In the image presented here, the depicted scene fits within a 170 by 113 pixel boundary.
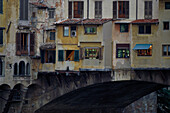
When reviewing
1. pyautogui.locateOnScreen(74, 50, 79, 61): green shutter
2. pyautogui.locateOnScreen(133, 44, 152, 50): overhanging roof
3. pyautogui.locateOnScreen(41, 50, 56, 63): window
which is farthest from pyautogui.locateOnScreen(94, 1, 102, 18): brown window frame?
pyautogui.locateOnScreen(41, 50, 56, 63): window

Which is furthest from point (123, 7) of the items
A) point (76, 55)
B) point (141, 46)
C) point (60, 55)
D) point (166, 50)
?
point (60, 55)

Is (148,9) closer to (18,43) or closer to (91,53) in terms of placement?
(91,53)

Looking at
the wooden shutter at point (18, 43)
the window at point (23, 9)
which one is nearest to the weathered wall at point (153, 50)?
the window at point (23, 9)

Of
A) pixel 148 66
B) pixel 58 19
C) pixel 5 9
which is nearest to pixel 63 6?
pixel 58 19

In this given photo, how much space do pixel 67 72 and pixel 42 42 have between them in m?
4.28

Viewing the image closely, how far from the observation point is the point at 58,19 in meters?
56.8

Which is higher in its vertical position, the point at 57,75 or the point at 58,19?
the point at 58,19

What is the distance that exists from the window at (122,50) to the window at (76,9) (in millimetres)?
4559

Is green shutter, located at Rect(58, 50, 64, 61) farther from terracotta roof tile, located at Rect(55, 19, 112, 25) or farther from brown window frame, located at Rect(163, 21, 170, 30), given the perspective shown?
brown window frame, located at Rect(163, 21, 170, 30)

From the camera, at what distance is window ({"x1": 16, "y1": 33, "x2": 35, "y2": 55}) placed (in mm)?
55094

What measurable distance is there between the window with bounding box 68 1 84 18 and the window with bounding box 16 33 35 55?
4096 millimetres

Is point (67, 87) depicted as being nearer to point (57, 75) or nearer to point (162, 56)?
point (57, 75)

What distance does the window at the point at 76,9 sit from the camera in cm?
5619

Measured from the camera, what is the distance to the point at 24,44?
55500mm
